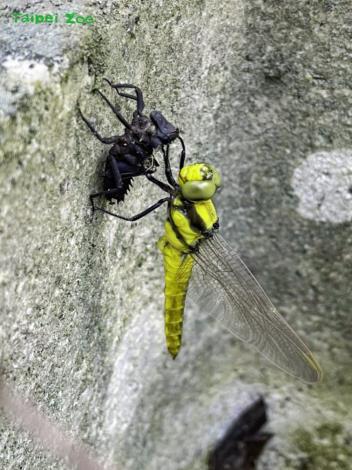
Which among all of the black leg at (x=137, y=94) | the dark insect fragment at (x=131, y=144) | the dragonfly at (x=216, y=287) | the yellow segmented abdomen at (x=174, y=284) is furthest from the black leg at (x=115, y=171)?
the yellow segmented abdomen at (x=174, y=284)

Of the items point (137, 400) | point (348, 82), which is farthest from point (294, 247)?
point (137, 400)

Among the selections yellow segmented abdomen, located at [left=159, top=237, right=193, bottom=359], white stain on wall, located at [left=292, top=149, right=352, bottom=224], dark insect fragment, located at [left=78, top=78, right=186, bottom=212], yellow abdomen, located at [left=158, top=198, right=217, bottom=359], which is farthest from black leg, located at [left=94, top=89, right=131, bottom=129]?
white stain on wall, located at [left=292, top=149, right=352, bottom=224]

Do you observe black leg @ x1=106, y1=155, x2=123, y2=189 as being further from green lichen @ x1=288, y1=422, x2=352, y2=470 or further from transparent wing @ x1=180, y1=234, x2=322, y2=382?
green lichen @ x1=288, y1=422, x2=352, y2=470

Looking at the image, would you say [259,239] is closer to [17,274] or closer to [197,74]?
[197,74]

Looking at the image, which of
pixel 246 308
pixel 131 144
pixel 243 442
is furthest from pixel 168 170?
pixel 243 442

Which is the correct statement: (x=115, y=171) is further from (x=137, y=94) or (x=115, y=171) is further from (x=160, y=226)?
(x=160, y=226)

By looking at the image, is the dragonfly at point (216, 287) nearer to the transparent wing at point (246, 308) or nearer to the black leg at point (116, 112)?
the transparent wing at point (246, 308)
